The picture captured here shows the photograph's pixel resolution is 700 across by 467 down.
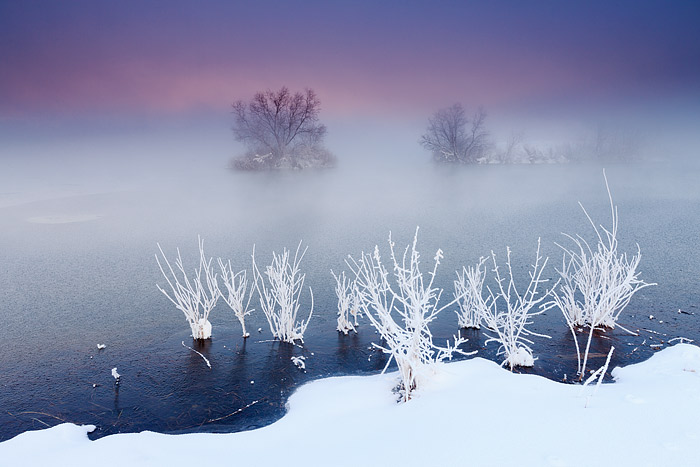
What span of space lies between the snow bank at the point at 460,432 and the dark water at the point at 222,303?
0.73 m

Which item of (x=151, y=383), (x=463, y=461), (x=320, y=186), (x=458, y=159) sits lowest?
(x=151, y=383)

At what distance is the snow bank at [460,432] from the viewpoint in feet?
8.46

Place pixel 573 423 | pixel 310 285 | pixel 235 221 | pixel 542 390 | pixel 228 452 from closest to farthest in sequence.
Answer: pixel 573 423 → pixel 228 452 → pixel 542 390 → pixel 310 285 → pixel 235 221

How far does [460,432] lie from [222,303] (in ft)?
17.8

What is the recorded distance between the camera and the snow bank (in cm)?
258

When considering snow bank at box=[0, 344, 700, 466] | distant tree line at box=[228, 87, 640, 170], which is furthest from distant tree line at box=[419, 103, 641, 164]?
snow bank at box=[0, 344, 700, 466]

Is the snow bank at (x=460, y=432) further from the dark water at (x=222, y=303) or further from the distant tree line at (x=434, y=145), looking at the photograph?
the distant tree line at (x=434, y=145)

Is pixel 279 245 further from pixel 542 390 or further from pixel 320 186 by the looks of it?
pixel 320 186

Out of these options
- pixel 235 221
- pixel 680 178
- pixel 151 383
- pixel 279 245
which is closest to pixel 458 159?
pixel 680 178

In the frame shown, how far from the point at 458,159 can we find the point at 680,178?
17.7 metres

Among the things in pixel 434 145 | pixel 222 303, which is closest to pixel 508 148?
pixel 434 145

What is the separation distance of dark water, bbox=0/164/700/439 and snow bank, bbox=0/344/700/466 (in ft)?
2.40

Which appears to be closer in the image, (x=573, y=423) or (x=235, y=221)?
(x=573, y=423)

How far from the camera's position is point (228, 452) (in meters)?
3.27
